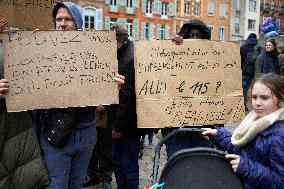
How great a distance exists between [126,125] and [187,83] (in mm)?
904

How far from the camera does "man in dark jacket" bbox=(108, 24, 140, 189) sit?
3.73 m

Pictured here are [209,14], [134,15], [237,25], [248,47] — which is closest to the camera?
[248,47]

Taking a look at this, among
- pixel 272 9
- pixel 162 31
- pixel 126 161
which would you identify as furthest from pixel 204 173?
pixel 272 9

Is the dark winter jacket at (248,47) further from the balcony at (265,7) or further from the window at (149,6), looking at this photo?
the balcony at (265,7)

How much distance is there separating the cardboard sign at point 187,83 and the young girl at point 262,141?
44cm

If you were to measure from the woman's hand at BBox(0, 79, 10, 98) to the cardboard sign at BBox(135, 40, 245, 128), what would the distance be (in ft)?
2.90

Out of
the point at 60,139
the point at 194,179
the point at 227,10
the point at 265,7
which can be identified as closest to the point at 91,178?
the point at 60,139

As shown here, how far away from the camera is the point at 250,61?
895cm

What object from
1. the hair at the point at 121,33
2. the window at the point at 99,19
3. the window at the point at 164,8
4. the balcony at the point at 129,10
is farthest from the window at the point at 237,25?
the hair at the point at 121,33

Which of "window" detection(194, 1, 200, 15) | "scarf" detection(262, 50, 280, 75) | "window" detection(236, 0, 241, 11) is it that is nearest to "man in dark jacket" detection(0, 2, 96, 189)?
"scarf" detection(262, 50, 280, 75)

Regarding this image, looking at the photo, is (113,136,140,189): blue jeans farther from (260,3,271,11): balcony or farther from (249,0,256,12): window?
(260,3,271,11): balcony

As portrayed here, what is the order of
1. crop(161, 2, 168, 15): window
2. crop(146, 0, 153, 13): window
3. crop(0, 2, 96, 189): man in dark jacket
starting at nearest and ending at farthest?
crop(0, 2, 96, 189): man in dark jacket → crop(146, 0, 153, 13): window → crop(161, 2, 168, 15): window

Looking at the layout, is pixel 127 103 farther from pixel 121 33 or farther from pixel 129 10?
pixel 129 10

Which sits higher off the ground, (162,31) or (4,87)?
(162,31)
